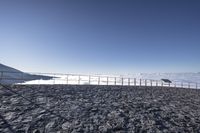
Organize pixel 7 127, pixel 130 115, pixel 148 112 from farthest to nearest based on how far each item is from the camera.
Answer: pixel 148 112 → pixel 130 115 → pixel 7 127

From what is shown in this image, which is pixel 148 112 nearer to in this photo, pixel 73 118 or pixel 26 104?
pixel 73 118

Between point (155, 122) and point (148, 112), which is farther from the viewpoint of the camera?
point (148, 112)

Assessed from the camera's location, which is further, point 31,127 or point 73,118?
point 73,118

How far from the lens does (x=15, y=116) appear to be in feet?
36.3

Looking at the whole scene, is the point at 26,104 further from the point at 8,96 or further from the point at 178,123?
the point at 178,123

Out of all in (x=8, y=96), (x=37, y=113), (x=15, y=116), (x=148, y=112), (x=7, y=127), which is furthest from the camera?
(x=8, y=96)

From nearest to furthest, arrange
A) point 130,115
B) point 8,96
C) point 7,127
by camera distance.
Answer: point 7,127 → point 130,115 → point 8,96

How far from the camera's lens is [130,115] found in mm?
13141

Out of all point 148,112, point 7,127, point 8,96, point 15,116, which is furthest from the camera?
point 8,96

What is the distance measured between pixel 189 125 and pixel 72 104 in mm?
9184

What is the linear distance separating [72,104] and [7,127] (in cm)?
591

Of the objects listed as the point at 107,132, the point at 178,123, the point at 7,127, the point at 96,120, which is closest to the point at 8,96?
the point at 7,127

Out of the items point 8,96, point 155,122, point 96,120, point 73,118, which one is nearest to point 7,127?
point 73,118

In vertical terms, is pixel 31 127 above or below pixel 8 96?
below
